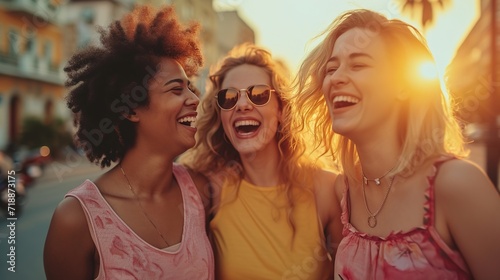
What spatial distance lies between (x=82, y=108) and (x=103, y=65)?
0.30m

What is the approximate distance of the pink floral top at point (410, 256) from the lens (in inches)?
72.1

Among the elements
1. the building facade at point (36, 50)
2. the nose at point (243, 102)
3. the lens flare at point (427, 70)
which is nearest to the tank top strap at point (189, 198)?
the nose at point (243, 102)

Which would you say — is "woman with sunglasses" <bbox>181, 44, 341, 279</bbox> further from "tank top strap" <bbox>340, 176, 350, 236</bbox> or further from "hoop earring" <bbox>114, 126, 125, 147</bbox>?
"hoop earring" <bbox>114, 126, 125, 147</bbox>

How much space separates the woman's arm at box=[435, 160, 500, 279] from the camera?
1.73 meters

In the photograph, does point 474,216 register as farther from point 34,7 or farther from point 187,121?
point 34,7

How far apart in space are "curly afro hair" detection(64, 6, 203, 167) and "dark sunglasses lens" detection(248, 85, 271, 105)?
0.56 meters

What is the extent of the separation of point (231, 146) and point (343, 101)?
1.39 meters

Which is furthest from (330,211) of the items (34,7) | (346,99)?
(34,7)

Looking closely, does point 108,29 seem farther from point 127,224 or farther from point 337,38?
point 337,38

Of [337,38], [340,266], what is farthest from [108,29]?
[340,266]

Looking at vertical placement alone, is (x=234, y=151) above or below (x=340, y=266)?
above

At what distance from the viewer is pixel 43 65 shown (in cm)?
2605

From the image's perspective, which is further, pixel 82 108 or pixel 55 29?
pixel 55 29

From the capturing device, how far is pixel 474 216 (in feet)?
5.70
